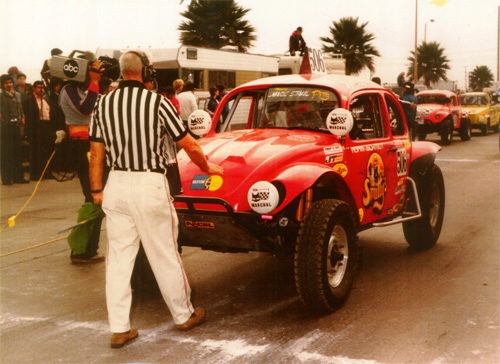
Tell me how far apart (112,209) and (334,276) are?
6.01 ft

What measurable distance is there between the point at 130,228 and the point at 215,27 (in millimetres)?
32628

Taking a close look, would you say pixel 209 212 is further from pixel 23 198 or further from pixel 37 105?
pixel 37 105

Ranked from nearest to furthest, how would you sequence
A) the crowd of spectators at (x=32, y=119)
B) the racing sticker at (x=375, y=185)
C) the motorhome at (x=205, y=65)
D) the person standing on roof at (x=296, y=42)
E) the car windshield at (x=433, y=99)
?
the racing sticker at (x=375, y=185), the crowd of spectators at (x=32, y=119), the motorhome at (x=205, y=65), the person standing on roof at (x=296, y=42), the car windshield at (x=433, y=99)

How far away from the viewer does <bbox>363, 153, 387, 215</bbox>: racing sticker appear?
606 cm

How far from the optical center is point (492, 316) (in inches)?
199

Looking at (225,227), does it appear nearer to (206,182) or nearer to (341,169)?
(206,182)

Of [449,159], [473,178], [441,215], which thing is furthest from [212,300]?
[449,159]

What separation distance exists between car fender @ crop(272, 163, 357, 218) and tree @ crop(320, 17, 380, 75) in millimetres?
42686

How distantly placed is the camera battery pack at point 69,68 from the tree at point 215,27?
29.2 metres

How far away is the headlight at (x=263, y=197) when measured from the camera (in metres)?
4.73

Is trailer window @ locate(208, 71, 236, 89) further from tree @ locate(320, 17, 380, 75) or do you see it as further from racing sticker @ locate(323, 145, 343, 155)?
tree @ locate(320, 17, 380, 75)

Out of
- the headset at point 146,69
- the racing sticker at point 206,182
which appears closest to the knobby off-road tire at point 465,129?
the racing sticker at point 206,182

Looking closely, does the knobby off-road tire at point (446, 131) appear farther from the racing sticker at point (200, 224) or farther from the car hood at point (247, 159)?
the racing sticker at point (200, 224)

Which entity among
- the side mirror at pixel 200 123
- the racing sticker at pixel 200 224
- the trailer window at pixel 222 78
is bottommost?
the racing sticker at pixel 200 224
